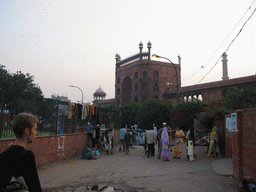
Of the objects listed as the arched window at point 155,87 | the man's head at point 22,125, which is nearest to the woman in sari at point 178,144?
the man's head at point 22,125

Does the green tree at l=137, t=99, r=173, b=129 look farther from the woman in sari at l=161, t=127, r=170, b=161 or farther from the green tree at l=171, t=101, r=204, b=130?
the woman in sari at l=161, t=127, r=170, b=161

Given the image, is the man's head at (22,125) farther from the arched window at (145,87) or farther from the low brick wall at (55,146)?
the arched window at (145,87)

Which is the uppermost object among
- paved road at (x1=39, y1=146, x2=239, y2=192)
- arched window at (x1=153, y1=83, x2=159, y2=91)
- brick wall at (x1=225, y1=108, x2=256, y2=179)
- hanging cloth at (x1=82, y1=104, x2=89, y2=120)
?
arched window at (x1=153, y1=83, x2=159, y2=91)

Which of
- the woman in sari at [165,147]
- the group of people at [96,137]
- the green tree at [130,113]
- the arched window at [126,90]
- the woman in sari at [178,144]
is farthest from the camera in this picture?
the arched window at [126,90]

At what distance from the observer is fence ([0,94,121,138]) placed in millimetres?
7763

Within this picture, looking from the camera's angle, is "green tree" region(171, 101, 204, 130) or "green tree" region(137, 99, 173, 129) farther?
"green tree" region(137, 99, 173, 129)

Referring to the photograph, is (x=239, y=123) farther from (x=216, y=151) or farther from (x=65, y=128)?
(x=65, y=128)

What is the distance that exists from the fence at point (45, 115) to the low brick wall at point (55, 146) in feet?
0.83

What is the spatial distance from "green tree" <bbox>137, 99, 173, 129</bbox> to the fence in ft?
62.7

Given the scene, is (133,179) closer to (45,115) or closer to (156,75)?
(45,115)

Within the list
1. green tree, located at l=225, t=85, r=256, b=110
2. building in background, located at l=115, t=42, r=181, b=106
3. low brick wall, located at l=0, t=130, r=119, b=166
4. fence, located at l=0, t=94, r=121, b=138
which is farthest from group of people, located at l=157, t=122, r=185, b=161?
building in background, located at l=115, t=42, r=181, b=106

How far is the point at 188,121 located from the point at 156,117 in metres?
7.32

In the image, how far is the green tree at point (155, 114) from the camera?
110ft

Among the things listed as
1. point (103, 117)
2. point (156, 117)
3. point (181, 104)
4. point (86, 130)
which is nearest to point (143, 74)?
point (156, 117)
